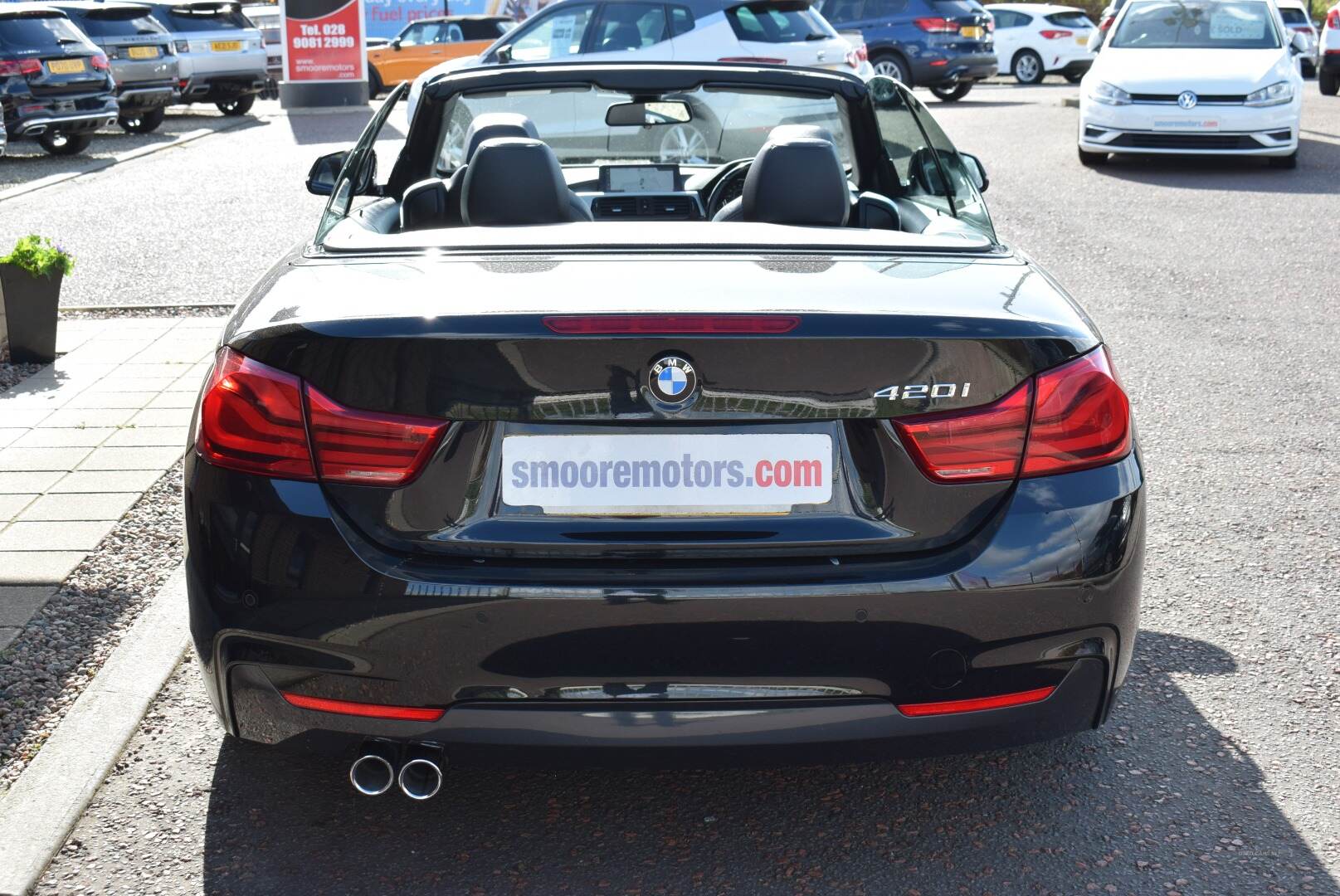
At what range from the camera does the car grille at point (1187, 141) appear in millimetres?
14078

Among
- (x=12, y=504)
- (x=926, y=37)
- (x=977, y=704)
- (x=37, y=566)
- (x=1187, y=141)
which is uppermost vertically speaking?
(x=977, y=704)

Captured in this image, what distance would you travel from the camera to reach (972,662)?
2.61 metres

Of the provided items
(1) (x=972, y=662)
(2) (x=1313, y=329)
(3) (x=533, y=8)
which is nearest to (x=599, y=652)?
(1) (x=972, y=662)

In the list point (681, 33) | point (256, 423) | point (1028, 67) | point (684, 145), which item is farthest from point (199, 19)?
point (256, 423)

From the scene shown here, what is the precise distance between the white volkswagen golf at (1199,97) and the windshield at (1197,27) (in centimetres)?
2

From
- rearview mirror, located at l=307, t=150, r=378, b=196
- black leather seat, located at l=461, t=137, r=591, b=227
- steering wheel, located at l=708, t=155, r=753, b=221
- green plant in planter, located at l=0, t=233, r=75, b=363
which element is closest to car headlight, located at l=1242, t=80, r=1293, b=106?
green plant in planter, located at l=0, t=233, r=75, b=363

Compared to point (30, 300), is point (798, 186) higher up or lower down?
higher up

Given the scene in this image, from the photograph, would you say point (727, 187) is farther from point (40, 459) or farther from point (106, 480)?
point (40, 459)

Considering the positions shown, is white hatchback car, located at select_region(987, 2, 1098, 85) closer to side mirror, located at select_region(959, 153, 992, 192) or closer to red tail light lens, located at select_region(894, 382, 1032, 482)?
side mirror, located at select_region(959, 153, 992, 192)

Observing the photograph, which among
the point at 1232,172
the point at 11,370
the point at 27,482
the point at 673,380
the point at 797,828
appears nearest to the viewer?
the point at 673,380

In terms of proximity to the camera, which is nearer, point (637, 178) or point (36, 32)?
point (637, 178)

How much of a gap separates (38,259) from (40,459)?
186 cm

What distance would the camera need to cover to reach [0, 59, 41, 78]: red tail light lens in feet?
53.6

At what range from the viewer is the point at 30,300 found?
23.0 ft
